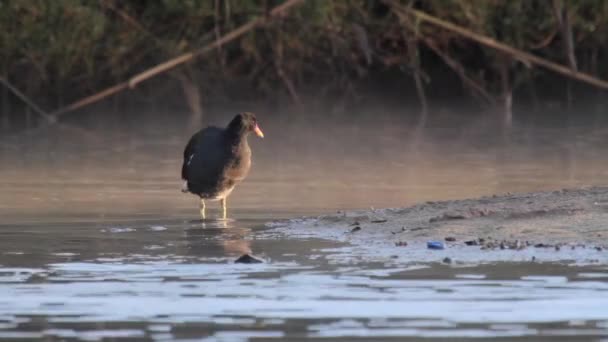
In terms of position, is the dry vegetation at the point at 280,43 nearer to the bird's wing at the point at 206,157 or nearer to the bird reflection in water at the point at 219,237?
the bird's wing at the point at 206,157

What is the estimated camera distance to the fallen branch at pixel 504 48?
65.6 feet

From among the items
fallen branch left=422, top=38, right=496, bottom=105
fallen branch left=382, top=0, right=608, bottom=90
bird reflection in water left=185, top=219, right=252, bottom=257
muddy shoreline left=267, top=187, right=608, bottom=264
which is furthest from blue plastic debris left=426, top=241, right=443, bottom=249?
fallen branch left=422, top=38, right=496, bottom=105

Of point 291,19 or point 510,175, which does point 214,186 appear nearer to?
point 510,175

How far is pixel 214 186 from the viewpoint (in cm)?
1102

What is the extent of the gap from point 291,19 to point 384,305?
47.7 feet

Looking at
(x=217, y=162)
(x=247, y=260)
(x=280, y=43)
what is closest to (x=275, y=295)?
(x=247, y=260)

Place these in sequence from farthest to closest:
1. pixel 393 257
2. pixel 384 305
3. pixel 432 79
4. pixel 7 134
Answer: pixel 432 79, pixel 7 134, pixel 393 257, pixel 384 305

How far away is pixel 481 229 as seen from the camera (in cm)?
895

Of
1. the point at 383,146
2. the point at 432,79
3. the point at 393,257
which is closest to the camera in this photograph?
the point at 393,257

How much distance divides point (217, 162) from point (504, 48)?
31.2 feet

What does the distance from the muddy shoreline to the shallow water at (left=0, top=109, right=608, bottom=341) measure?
0.22 meters

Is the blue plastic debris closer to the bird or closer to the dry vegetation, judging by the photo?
the bird

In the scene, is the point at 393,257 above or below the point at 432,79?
below

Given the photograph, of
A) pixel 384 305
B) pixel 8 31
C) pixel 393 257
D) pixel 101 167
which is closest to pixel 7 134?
pixel 8 31
